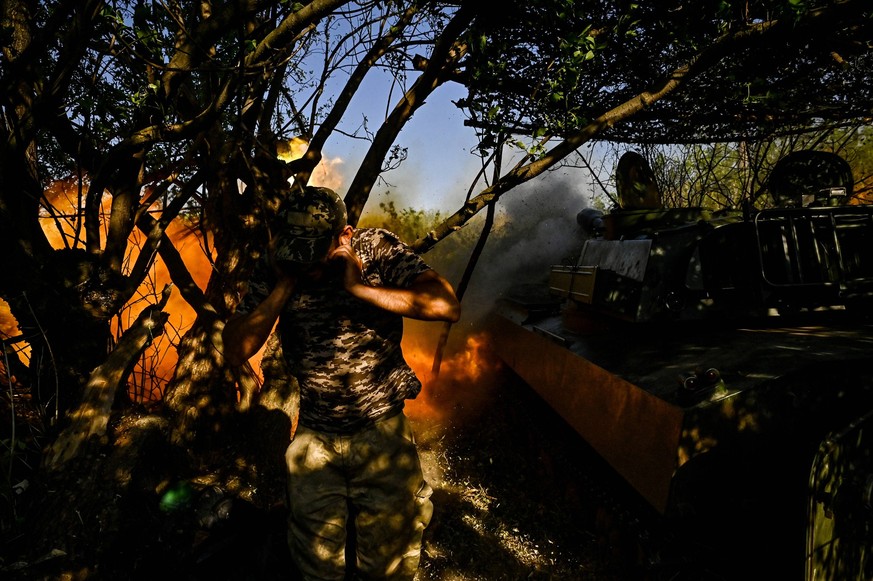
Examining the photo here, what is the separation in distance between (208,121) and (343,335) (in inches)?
64.7

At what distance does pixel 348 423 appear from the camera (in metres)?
2.49

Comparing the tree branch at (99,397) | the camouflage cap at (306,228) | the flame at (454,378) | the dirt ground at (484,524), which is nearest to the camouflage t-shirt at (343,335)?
the camouflage cap at (306,228)

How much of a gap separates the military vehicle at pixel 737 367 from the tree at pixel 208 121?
1.17 metres

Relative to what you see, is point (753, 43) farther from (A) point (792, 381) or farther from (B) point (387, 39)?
(B) point (387, 39)

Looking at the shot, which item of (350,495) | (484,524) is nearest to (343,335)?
(350,495)

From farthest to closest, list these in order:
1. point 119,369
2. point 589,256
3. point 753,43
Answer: point 589,256 → point 753,43 → point 119,369

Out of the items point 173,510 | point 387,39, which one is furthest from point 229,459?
point 387,39

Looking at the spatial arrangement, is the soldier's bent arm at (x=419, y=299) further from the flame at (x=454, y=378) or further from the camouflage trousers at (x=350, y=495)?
the flame at (x=454, y=378)

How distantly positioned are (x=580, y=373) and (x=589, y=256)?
1946 mm

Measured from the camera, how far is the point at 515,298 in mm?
7820

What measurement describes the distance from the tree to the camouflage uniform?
4.23ft

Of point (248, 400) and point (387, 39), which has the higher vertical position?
point (387, 39)

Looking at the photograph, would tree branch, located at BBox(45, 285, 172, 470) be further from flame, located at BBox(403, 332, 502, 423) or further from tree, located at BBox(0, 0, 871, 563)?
flame, located at BBox(403, 332, 502, 423)

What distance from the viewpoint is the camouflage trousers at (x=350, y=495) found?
251 cm
